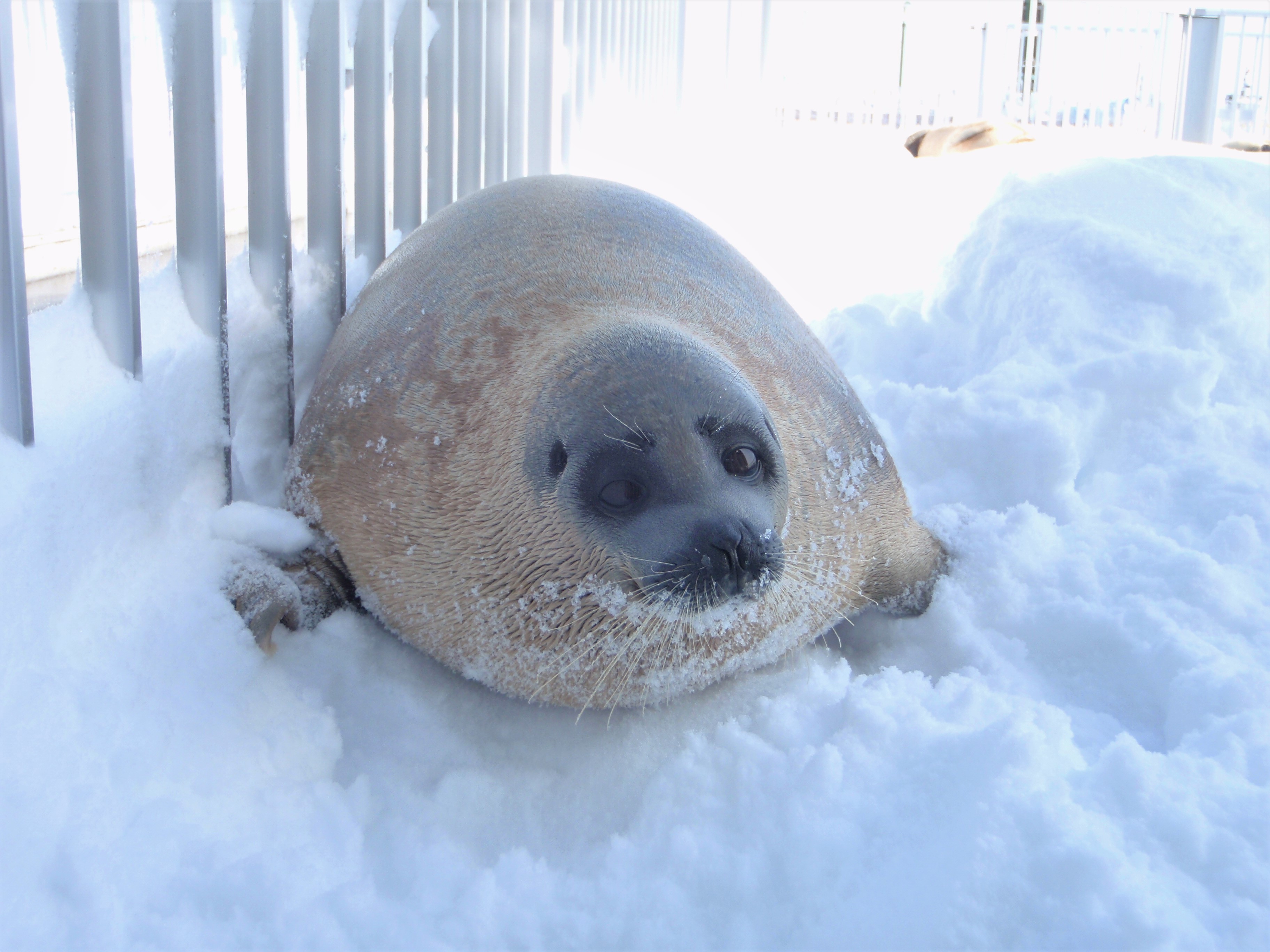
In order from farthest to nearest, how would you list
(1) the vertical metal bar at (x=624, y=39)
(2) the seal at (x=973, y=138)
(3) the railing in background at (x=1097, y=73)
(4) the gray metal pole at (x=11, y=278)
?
1. (3) the railing in background at (x=1097, y=73)
2. (2) the seal at (x=973, y=138)
3. (1) the vertical metal bar at (x=624, y=39)
4. (4) the gray metal pole at (x=11, y=278)

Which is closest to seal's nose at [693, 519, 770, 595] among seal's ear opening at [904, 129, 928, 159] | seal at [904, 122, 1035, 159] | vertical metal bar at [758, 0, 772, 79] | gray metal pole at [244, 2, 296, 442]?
gray metal pole at [244, 2, 296, 442]

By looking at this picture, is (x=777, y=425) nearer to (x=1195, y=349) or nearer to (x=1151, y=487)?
(x=1151, y=487)

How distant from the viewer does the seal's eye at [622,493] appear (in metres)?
1.88

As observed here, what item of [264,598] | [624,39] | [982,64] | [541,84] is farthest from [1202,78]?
[264,598]

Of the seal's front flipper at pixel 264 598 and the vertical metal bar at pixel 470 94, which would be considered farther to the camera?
the vertical metal bar at pixel 470 94

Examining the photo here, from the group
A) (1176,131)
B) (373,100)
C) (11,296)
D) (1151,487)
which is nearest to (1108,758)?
(1151,487)

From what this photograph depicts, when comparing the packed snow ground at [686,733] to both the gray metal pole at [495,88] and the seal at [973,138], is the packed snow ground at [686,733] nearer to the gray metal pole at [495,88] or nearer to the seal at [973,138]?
the gray metal pole at [495,88]

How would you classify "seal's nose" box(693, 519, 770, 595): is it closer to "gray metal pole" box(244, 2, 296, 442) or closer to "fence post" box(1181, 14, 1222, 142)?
"gray metal pole" box(244, 2, 296, 442)

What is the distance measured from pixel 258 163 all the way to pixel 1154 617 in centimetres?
248

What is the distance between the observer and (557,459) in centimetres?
198

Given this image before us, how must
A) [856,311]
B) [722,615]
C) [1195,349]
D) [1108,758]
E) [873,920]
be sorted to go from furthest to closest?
[856,311] < [1195,349] < [722,615] < [1108,758] < [873,920]

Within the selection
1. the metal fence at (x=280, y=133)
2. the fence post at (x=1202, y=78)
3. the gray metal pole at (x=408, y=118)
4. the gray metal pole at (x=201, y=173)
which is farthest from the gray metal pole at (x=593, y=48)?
the fence post at (x=1202, y=78)

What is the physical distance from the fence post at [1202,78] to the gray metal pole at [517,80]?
10667 millimetres

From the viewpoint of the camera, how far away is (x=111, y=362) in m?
2.29
